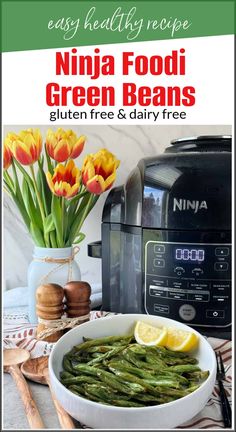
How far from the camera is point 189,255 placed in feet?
1.70

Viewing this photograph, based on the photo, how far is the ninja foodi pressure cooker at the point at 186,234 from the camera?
0.51 metres

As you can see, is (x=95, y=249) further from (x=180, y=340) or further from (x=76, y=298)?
(x=180, y=340)

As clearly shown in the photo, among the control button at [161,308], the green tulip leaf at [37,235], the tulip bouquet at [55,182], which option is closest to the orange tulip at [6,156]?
the tulip bouquet at [55,182]

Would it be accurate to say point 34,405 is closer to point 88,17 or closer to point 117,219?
point 117,219

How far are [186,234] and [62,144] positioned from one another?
22cm

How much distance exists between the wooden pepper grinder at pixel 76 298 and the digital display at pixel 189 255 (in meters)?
0.14

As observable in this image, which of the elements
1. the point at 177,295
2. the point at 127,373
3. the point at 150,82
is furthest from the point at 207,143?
the point at 127,373

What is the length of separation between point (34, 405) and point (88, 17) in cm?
46

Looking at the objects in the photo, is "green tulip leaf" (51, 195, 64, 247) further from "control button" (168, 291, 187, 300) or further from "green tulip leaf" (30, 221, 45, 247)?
"control button" (168, 291, 187, 300)

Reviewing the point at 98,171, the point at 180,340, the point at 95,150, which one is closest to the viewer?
the point at 180,340

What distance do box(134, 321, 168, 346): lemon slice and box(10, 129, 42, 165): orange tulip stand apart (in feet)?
0.95

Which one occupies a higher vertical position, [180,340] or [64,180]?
[64,180]

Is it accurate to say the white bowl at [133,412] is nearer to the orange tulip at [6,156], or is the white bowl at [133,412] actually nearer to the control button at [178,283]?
the control button at [178,283]

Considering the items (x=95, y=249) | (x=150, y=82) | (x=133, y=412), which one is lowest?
(x=133, y=412)
